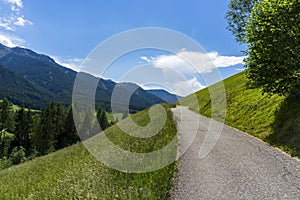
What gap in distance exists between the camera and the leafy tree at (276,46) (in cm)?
1872

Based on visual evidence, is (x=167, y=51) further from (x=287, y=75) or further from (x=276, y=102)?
(x=276, y=102)

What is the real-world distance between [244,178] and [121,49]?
6.94m

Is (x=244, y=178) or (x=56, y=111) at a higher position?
(x=56, y=111)

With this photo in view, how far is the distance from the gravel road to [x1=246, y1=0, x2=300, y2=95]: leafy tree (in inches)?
244

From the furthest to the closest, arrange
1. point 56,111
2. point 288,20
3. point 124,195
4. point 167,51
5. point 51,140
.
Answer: point 56,111
point 51,140
point 288,20
point 167,51
point 124,195

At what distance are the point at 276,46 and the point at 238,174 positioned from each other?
39.1 feet

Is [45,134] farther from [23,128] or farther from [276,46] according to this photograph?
[276,46]

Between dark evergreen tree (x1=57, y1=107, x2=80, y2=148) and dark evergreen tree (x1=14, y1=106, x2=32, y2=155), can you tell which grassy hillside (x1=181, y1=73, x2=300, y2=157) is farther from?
dark evergreen tree (x1=14, y1=106, x2=32, y2=155)

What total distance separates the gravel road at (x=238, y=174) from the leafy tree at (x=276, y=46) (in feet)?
20.3

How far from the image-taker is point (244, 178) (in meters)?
10.3

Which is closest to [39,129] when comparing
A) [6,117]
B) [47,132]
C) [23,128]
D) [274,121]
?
[47,132]

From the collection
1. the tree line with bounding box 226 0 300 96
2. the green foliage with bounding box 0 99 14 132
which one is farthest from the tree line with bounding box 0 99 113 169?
the tree line with bounding box 226 0 300 96

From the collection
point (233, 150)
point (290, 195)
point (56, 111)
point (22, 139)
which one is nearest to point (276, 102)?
point (233, 150)

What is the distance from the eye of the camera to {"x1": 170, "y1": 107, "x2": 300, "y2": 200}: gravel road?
29.0 ft
